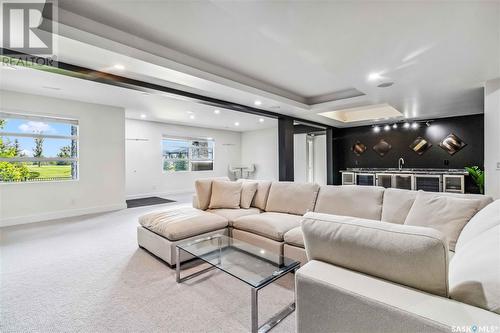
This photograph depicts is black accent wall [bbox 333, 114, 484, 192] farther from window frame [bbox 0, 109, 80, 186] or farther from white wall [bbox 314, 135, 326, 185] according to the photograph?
window frame [bbox 0, 109, 80, 186]

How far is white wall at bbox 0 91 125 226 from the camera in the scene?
4258 mm

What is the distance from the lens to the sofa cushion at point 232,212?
3029 mm

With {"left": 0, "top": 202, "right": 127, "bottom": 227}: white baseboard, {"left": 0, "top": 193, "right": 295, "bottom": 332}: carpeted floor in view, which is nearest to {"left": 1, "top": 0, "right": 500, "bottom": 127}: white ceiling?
{"left": 0, "top": 193, "right": 295, "bottom": 332}: carpeted floor

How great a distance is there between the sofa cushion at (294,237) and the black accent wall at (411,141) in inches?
215

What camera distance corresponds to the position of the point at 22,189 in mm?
4344

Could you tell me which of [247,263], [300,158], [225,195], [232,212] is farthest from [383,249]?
[300,158]

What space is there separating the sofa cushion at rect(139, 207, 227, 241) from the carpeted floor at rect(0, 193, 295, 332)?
384 mm

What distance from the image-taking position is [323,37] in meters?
2.10

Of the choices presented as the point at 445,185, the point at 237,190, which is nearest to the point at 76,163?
the point at 237,190

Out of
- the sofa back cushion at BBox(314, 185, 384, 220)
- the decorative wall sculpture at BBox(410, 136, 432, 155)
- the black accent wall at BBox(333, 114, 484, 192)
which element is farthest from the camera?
the decorative wall sculpture at BBox(410, 136, 432, 155)

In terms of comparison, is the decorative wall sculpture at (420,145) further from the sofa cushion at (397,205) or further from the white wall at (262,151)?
the sofa cushion at (397,205)

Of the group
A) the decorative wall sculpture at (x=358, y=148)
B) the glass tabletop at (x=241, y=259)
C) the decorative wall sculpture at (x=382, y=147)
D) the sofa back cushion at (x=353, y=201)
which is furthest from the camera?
the decorative wall sculpture at (x=358, y=148)

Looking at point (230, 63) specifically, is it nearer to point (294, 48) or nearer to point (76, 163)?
point (294, 48)

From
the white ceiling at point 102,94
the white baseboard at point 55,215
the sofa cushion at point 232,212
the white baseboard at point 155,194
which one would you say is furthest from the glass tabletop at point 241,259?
the white baseboard at point 155,194
